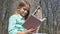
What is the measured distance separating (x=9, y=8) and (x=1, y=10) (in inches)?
9.7

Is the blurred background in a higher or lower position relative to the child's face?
lower

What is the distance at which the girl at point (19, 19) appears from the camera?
2006 millimetres

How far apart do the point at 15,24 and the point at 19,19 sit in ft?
0.28

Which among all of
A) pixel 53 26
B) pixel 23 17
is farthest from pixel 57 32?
pixel 23 17

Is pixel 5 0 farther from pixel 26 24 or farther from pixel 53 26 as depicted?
pixel 26 24

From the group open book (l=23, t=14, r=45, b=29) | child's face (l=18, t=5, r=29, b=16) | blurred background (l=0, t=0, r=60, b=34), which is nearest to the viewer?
open book (l=23, t=14, r=45, b=29)

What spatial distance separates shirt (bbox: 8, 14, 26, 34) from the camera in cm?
200

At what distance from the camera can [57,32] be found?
616 centimetres

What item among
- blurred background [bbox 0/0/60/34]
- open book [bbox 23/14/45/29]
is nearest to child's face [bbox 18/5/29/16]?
open book [bbox 23/14/45/29]

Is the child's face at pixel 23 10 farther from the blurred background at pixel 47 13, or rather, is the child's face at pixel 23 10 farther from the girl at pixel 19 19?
the blurred background at pixel 47 13

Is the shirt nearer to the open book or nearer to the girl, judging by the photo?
the girl

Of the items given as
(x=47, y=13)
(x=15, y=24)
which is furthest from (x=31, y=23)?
(x=47, y=13)

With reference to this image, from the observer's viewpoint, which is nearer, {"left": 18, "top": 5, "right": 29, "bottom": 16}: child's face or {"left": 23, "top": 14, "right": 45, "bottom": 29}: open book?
{"left": 23, "top": 14, "right": 45, "bottom": 29}: open book

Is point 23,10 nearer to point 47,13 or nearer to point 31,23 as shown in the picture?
point 31,23
